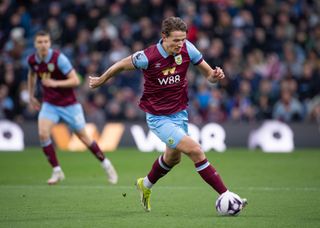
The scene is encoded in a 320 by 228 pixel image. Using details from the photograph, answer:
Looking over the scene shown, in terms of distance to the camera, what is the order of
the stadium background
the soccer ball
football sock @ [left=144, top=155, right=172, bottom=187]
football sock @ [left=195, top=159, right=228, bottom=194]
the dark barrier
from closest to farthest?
the soccer ball → football sock @ [left=195, top=159, right=228, bottom=194] → football sock @ [left=144, top=155, right=172, bottom=187] → the dark barrier → the stadium background

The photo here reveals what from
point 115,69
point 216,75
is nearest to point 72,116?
point 115,69

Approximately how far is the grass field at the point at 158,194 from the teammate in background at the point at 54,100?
442 millimetres

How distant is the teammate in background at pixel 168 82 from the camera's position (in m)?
8.84

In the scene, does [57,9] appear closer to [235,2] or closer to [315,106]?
[235,2]

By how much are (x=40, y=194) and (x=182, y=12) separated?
12.5m

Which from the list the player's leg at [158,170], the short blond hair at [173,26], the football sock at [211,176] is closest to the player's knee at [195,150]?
the football sock at [211,176]

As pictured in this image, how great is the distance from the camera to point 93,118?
20281 millimetres

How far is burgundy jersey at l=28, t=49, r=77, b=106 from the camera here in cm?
1248

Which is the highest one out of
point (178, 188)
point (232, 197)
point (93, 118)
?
point (232, 197)

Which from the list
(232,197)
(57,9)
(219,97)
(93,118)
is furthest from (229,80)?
(232,197)

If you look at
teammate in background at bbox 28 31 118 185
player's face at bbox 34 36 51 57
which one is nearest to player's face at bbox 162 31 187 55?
teammate in background at bbox 28 31 118 185

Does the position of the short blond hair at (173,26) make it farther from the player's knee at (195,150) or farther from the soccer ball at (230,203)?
the soccer ball at (230,203)

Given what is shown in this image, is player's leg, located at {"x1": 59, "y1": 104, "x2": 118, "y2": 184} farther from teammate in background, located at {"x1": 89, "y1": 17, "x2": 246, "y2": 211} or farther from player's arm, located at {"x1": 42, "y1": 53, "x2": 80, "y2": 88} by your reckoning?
teammate in background, located at {"x1": 89, "y1": 17, "x2": 246, "y2": 211}

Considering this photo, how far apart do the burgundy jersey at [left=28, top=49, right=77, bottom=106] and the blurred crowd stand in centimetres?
758
